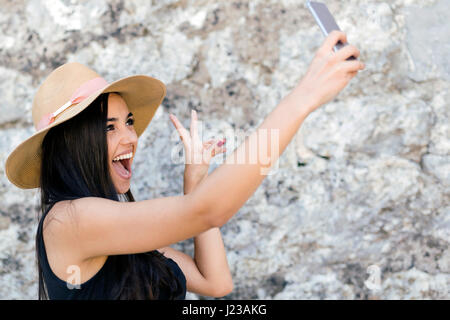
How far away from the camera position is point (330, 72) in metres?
1.08

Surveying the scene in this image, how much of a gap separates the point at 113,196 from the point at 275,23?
1.01m

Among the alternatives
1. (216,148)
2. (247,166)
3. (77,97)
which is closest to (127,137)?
(77,97)

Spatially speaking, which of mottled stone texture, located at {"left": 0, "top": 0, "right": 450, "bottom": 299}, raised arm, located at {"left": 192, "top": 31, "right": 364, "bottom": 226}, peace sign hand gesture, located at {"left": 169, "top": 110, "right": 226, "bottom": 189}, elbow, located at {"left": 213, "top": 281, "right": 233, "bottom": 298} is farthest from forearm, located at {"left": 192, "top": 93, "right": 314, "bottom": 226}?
mottled stone texture, located at {"left": 0, "top": 0, "right": 450, "bottom": 299}

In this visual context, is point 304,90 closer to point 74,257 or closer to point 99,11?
point 74,257

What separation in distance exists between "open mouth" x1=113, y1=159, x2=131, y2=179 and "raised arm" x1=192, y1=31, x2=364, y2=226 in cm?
58

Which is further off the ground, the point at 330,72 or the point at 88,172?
the point at 88,172

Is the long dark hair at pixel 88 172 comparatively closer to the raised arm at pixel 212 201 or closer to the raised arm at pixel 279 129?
the raised arm at pixel 212 201

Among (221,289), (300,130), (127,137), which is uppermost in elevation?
(127,137)

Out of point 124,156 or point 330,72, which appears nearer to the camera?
point 330,72

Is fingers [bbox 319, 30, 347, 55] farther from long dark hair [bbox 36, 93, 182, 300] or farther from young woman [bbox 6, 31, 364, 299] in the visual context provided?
long dark hair [bbox 36, 93, 182, 300]

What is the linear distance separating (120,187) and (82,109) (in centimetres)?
32

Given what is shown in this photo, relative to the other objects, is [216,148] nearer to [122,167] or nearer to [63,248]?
[122,167]

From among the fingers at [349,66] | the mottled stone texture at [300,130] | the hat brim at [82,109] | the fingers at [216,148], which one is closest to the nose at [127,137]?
the hat brim at [82,109]
